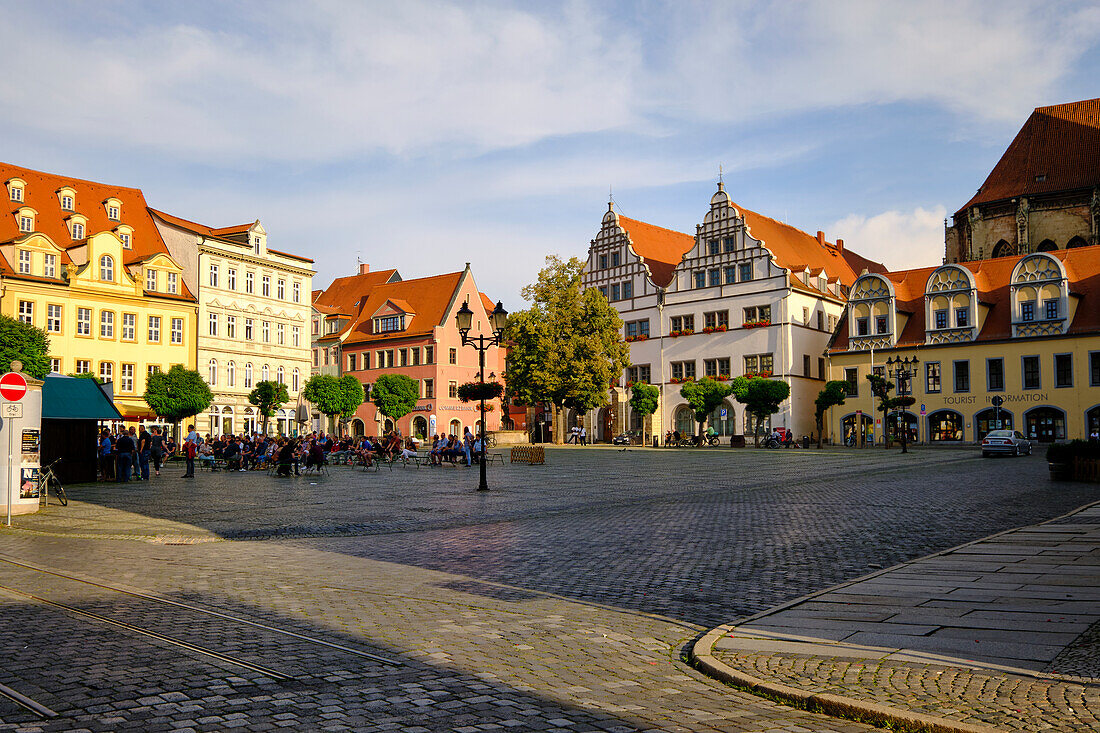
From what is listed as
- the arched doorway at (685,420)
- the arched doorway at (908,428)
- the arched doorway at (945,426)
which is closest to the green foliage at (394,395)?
the arched doorway at (685,420)

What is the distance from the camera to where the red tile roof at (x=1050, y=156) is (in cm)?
6625

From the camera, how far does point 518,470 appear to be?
34.4m

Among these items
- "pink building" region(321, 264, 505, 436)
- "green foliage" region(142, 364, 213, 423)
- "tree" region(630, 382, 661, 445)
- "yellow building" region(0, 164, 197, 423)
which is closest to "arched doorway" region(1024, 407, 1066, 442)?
"tree" region(630, 382, 661, 445)

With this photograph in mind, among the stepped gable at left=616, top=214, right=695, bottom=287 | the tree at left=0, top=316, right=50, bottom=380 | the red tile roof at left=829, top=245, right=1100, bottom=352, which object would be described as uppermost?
the stepped gable at left=616, top=214, right=695, bottom=287

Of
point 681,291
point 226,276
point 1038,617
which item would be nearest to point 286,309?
point 226,276

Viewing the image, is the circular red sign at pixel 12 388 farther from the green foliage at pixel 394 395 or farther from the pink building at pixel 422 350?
the pink building at pixel 422 350

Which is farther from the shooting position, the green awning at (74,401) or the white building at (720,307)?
the white building at (720,307)

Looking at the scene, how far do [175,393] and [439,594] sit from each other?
47.2m

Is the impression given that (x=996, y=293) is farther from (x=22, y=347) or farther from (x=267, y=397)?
(x=22, y=347)

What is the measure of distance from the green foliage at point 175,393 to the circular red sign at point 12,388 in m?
37.3

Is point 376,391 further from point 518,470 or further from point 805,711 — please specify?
point 805,711

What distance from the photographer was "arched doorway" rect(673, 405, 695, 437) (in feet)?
243

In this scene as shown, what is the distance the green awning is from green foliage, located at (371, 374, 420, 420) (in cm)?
4723

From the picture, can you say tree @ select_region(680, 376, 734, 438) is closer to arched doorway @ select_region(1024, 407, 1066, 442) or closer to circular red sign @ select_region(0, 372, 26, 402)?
arched doorway @ select_region(1024, 407, 1066, 442)
